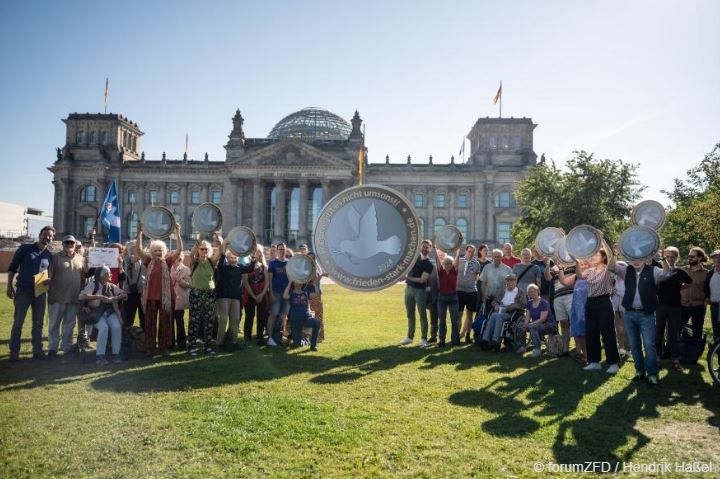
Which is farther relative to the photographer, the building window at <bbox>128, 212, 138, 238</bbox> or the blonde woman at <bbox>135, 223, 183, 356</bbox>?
the building window at <bbox>128, 212, 138, 238</bbox>

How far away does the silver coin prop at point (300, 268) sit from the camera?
1093 cm

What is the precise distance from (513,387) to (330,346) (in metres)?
4.83

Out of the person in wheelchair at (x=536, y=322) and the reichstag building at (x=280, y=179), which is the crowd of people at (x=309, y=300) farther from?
the reichstag building at (x=280, y=179)

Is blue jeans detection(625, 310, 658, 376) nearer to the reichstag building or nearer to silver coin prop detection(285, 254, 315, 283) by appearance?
silver coin prop detection(285, 254, 315, 283)

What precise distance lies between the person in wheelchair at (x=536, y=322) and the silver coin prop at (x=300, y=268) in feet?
16.8

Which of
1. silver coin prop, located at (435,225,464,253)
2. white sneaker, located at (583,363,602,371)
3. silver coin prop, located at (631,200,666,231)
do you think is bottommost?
white sneaker, located at (583,363,602,371)

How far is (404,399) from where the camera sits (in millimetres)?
7484

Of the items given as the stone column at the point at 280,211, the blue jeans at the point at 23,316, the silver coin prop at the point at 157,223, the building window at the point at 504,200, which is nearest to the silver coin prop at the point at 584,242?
the silver coin prop at the point at 157,223

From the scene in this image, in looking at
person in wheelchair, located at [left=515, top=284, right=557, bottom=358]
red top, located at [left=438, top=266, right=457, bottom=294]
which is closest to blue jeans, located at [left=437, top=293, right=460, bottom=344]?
red top, located at [left=438, top=266, right=457, bottom=294]

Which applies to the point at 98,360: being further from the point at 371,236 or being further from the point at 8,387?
the point at 371,236

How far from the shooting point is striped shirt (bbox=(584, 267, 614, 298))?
936 cm

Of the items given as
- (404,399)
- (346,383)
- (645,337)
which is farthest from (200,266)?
(645,337)

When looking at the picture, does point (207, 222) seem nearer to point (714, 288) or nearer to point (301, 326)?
point (301, 326)

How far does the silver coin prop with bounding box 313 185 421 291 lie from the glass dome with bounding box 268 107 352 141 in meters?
64.8
